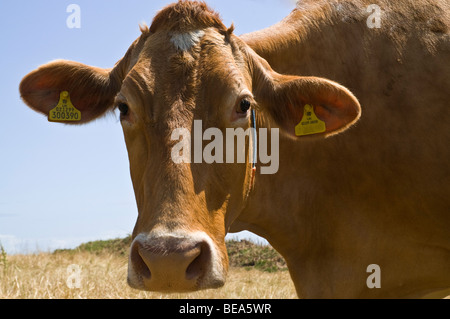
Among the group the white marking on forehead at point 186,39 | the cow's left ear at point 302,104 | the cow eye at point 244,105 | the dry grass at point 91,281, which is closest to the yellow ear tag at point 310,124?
the cow's left ear at point 302,104

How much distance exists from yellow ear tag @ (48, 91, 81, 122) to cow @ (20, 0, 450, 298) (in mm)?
10

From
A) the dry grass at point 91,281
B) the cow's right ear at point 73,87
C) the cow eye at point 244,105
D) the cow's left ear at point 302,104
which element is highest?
the cow's right ear at point 73,87

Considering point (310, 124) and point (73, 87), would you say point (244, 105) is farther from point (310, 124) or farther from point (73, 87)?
point (73, 87)

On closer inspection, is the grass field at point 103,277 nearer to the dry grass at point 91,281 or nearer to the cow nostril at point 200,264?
the dry grass at point 91,281

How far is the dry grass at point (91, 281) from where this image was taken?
22.5 feet

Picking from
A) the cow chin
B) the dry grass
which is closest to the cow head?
the cow chin

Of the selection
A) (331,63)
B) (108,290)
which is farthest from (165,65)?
(108,290)

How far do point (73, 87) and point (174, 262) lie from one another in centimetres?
239

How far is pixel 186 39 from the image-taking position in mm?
3881

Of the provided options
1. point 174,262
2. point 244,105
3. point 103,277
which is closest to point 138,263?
point 174,262

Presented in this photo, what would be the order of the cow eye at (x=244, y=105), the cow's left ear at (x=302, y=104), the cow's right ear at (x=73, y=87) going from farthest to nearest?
1. the cow's right ear at (x=73, y=87)
2. the cow's left ear at (x=302, y=104)
3. the cow eye at (x=244, y=105)

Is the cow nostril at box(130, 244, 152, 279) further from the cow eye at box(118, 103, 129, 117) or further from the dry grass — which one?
the dry grass

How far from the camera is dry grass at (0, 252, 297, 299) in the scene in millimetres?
6862

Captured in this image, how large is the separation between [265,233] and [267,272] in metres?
6.19
